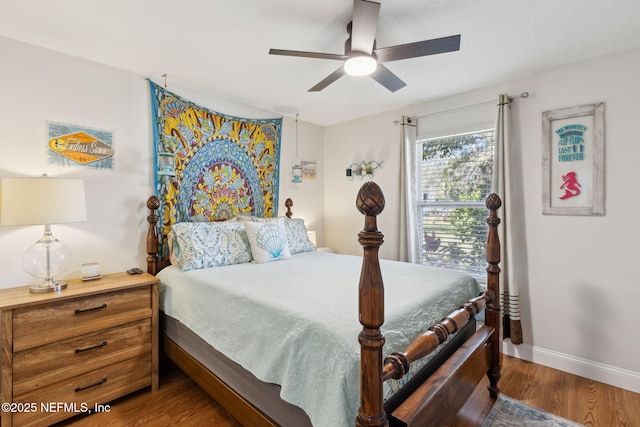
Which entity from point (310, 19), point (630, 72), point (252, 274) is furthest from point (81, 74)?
point (630, 72)

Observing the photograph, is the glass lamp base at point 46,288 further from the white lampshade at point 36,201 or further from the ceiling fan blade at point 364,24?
the ceiling fan blade at point 364,24

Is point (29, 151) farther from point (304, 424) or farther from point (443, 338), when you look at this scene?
point (443, 338)

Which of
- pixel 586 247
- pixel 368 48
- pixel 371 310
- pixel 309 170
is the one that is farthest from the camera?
pixel 309 170

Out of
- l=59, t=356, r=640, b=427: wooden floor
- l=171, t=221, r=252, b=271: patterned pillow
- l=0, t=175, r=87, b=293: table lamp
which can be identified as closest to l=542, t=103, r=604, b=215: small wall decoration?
l=59, t=356, r=640, b=427: wooden floor

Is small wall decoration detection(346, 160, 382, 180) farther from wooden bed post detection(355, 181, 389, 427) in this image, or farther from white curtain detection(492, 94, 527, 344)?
wooden bed post detection(355, 181, 389, 427)

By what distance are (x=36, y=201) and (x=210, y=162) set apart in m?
1.44

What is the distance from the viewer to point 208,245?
8.23 feet

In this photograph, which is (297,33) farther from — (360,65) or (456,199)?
(456,199)

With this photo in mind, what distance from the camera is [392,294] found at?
1.71m

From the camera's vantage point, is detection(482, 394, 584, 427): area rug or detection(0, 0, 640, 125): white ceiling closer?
Result: detection(0, 0, 640, 125): white ceiling

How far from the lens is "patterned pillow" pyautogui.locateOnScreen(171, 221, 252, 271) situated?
2389mm

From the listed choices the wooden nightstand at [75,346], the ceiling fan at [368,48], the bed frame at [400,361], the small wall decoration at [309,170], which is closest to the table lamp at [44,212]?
the wooden nightstand at [75,346]

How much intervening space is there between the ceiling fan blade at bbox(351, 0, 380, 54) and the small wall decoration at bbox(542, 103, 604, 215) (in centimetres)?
185

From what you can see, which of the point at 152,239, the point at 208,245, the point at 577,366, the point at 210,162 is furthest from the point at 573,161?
the point at 152,239
